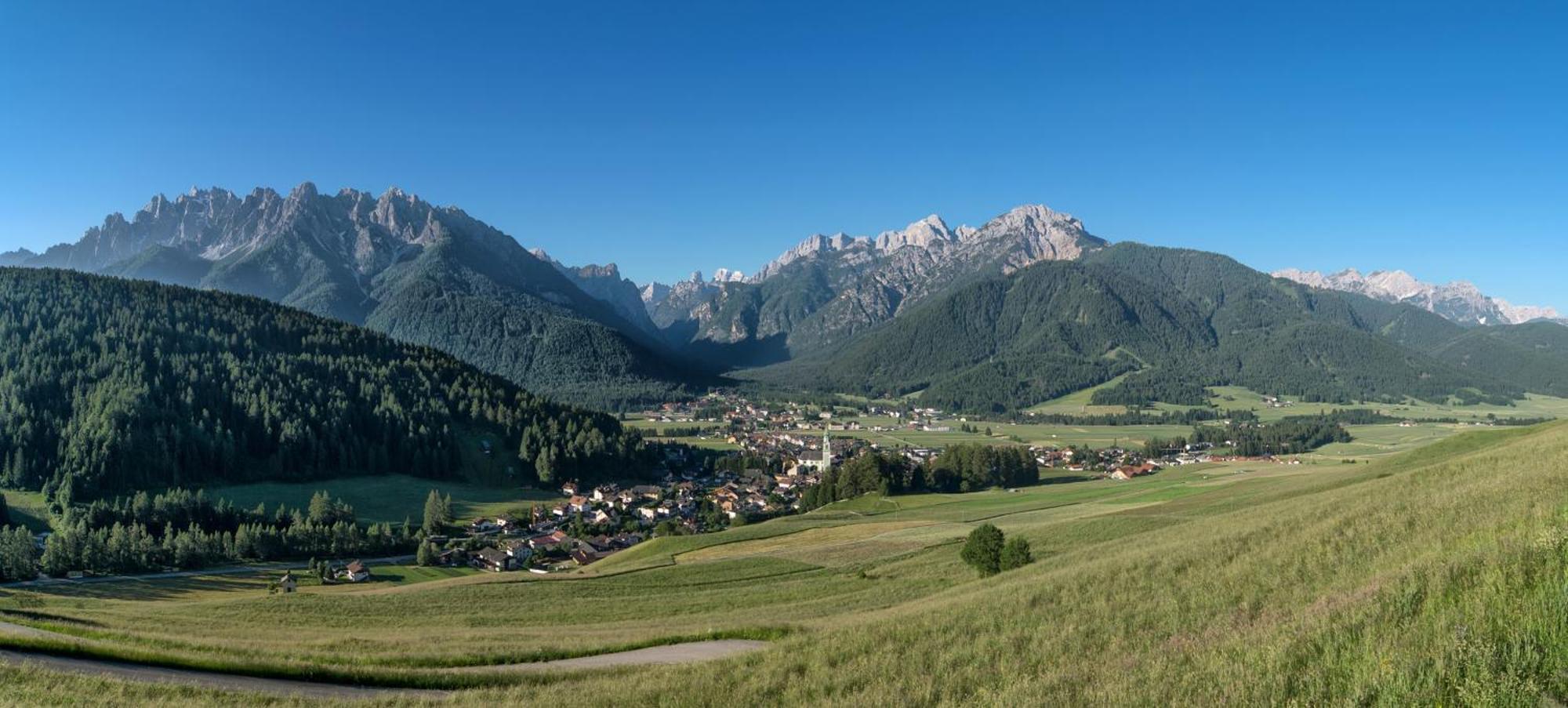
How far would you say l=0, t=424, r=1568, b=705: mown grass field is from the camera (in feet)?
26.2

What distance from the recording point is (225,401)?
111 metres

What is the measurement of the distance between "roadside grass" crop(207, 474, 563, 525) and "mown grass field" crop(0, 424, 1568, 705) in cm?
5593

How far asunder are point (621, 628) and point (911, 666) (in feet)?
66.1

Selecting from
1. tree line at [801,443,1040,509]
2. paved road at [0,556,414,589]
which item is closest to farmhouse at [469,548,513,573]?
paved road at [0,556,414,589]

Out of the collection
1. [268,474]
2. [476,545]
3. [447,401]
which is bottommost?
[476,545]

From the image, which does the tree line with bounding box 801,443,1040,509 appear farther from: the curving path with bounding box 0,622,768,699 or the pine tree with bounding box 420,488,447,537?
the curving path with bounding box 0,622,768,699

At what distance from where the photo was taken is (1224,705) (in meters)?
7.75

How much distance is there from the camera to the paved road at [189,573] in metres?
54.7

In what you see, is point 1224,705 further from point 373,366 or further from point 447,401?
point 373,366

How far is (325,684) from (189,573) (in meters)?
60.6

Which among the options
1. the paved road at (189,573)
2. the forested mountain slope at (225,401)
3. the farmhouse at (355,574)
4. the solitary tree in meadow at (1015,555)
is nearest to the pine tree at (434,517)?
the paved road at (189,573)

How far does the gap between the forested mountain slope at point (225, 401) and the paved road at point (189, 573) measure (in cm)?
3455

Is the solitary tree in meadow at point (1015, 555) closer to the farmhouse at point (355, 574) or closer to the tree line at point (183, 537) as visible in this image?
the farmhouse at point (355, 574)

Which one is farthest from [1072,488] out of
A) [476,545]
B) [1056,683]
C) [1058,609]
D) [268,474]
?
[268,474]
